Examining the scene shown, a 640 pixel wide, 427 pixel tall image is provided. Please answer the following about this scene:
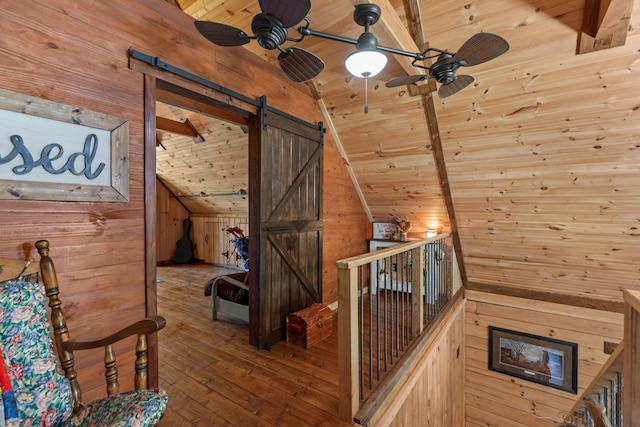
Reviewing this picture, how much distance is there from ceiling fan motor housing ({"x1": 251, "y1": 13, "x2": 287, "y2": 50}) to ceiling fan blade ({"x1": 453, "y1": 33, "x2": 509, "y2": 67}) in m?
1.01

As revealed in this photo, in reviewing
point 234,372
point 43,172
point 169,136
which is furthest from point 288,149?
point 169,136

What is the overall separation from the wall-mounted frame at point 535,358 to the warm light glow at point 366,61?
4.45 metres

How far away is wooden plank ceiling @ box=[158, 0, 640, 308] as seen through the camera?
2.16m

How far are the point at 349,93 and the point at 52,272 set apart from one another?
9.88 ft

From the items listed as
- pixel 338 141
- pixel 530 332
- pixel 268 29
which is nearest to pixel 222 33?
pixel 268 29

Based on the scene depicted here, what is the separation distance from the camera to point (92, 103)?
60.1 inches

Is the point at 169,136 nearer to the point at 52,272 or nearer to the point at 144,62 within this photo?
the point at 144,62

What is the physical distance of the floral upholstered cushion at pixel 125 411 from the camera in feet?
3.23

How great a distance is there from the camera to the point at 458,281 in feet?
14.2

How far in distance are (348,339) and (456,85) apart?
1.93 meters

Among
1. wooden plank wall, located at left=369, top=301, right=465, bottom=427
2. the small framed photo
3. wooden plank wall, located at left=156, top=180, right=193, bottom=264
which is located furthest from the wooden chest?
wooden plank wall, located at left=156, top=180, right=193, bottom=264

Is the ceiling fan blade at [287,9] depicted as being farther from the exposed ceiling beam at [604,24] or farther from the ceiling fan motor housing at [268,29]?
the exposed ceiling beam at [604,24]

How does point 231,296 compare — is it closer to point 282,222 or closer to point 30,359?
point 282,222

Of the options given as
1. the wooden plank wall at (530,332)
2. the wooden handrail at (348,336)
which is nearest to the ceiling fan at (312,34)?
the wooden handrail at (348,336)
